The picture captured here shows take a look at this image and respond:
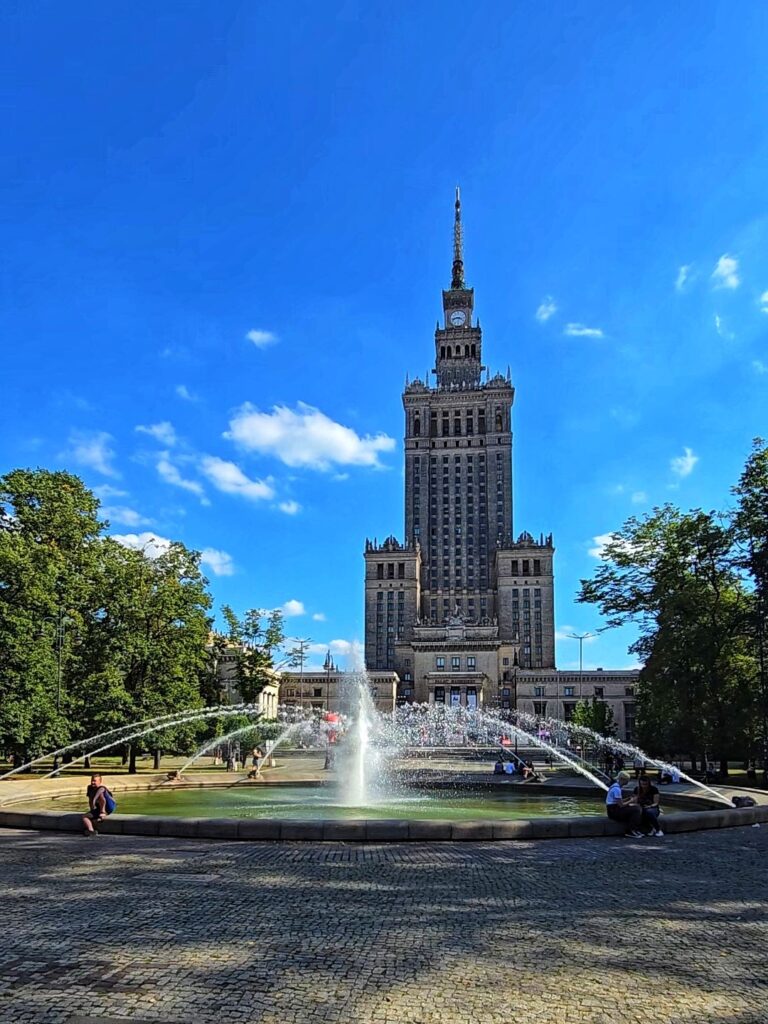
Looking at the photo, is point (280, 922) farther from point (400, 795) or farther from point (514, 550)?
point (514, 550)

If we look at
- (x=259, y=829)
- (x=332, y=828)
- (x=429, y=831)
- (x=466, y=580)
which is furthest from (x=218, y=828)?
(x=466, y=580)

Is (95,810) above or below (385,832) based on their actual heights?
above

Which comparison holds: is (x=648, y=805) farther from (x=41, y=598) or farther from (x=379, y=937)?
(x=41, y=598)

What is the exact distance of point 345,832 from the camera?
16.4 metres

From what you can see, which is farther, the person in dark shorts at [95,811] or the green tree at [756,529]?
the green tree at [756,529]

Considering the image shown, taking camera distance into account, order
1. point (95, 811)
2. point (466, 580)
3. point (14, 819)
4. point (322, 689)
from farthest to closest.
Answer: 1. point (466, 580)
2. point (322, 689)
3. point (14, 819)
4. point (95, 811)

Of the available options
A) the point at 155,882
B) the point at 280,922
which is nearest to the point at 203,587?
the point at 155,882

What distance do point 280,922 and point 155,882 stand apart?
340 centimetres

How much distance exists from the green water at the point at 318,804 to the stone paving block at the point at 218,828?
4.22 m

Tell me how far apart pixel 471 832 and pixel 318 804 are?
29.4ft

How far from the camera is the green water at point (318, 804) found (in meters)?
22.1

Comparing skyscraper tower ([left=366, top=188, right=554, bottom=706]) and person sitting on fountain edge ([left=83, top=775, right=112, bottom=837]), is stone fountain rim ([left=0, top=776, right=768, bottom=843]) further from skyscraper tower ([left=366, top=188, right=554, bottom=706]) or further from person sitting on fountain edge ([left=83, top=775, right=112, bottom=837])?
skyscraper tower ([left=366, top=188, right=554, bottom=706])

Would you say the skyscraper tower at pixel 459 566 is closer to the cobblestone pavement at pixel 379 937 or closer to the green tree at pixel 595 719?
the green tree at pixel 595 719

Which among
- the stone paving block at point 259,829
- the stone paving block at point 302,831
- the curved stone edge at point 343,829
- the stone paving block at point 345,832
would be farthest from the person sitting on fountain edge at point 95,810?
the stone paving block at point 345,832
